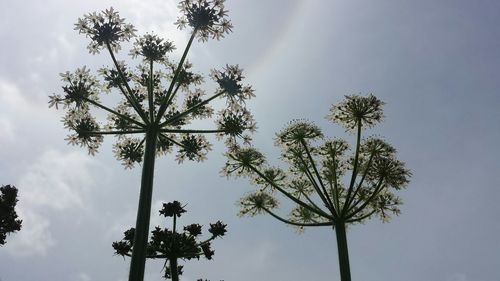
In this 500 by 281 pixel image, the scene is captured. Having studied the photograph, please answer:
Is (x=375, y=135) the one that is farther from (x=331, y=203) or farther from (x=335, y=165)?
(x=331, y=203)

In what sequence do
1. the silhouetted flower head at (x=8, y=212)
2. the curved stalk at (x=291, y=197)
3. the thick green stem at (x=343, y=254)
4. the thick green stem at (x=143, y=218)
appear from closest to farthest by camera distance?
1. the thick green stem at (x=143, y=218)
2. the thick green stem at (x=343, y=254)
3. the curved stalk at (x=291, y=197)
4. the silhouetted flower head at (x=8, y=212)

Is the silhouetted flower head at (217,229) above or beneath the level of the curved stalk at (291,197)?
beneath

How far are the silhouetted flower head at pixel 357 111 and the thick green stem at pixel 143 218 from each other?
824 centimetres

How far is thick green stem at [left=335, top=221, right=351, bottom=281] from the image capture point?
14281mm

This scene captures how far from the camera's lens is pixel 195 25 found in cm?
1533

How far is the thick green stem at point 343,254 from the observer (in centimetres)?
1428

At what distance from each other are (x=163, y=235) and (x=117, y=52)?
23.5 feet

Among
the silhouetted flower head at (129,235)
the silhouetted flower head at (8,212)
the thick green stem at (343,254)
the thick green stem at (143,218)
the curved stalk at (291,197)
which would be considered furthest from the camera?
the silhouetted flower head at (8,212)

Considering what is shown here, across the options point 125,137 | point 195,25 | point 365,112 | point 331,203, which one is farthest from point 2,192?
point 365,112

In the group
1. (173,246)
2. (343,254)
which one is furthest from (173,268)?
(343,254)

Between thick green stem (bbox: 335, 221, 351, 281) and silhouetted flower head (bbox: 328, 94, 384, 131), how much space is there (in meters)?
4.24

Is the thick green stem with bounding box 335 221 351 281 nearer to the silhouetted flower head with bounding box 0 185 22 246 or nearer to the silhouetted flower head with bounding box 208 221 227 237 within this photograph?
the silhouetted flower head with bounding box 208 221 227 237

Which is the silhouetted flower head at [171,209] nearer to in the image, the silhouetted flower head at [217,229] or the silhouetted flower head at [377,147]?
the silhouetted flower head at [217,229]

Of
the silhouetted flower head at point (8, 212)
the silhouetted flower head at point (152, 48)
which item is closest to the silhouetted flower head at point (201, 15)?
the silhouetted flower head at point (152, 48)
